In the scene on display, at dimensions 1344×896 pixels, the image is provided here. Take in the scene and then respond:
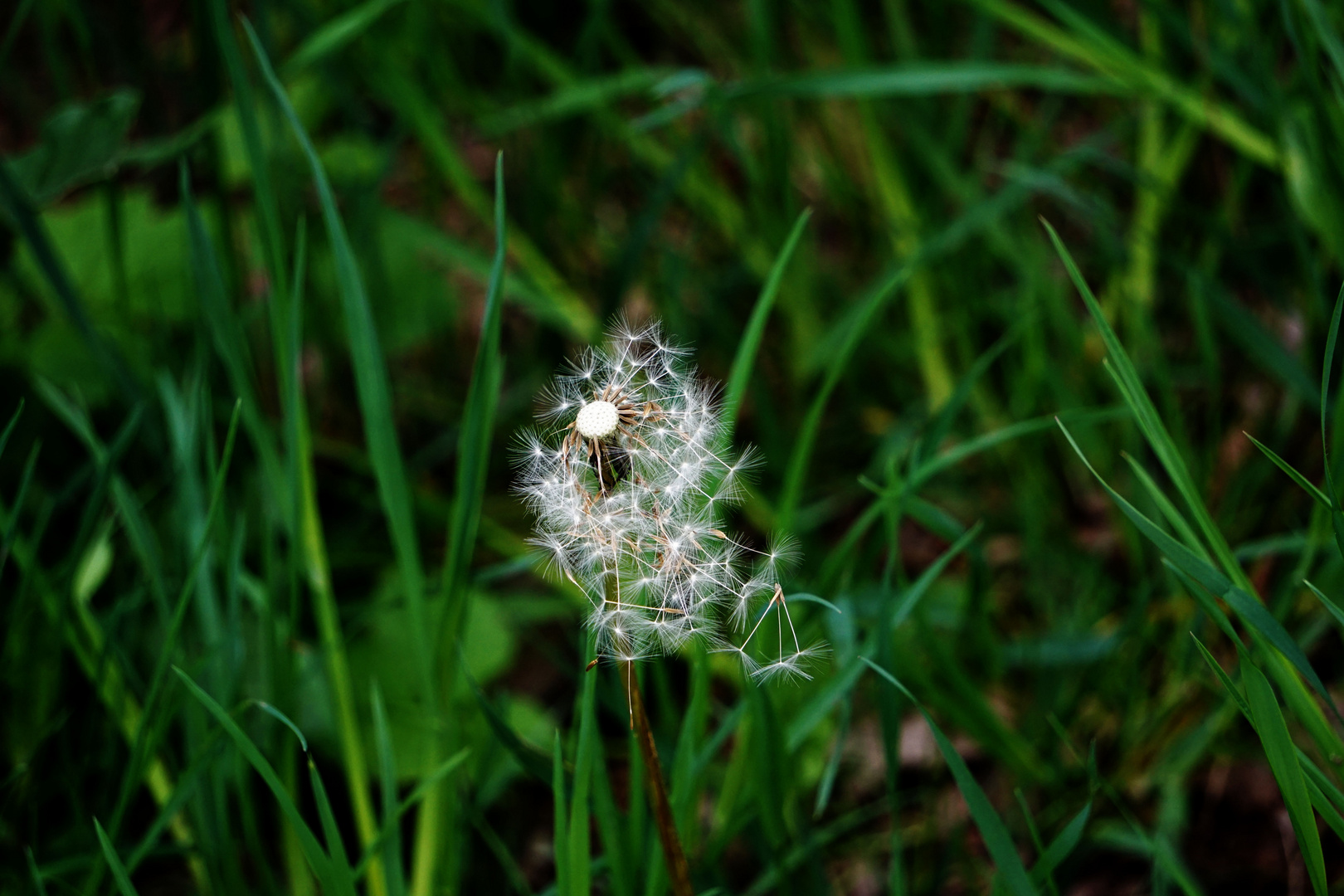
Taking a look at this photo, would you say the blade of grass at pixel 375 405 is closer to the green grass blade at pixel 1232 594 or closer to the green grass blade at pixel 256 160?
the green grass blade at pixel 256 160

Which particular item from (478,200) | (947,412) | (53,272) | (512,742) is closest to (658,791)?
(512,742)

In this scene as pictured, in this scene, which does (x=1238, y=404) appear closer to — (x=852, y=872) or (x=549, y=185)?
(x=852, y=872)

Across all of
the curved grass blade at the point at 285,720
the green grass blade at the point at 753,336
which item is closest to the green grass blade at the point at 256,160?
the curved grass blade at the point at 285,720

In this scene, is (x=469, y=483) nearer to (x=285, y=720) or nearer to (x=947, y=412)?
(x=285, y=720)

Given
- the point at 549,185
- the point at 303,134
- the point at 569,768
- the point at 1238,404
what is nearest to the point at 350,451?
the point at 549,185

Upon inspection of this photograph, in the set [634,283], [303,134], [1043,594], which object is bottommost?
[1043,594]
